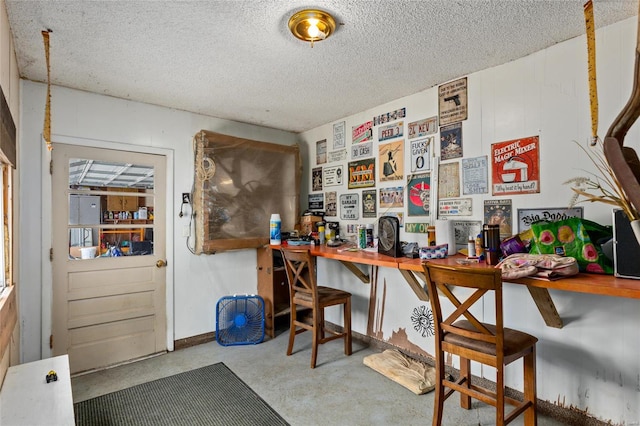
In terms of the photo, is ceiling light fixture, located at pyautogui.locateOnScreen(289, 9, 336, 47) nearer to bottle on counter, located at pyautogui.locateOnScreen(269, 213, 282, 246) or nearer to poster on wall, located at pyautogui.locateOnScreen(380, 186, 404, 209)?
poster on wall, located at pyautogui.locateOnScreen(380, 186, 404, 209)

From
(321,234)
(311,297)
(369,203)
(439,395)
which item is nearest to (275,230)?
(321,234)

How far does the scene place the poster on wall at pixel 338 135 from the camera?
368 cm

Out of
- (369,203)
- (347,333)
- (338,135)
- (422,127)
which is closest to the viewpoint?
(422,127)

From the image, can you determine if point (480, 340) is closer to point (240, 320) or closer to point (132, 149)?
point (240, 320)

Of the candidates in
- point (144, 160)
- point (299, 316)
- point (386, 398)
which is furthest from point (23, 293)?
point (386, 398)

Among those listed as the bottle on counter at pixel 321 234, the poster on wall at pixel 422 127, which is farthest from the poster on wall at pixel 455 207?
the bottle on counter at pixel 321 234

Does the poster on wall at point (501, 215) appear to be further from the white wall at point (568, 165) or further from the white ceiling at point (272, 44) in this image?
the white ceiling at point (272, 44)

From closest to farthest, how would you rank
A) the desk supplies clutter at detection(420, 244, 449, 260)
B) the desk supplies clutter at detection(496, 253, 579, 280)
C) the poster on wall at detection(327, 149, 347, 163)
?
1. the desk supplies clutter at detection(496, 253, 579, 280)
2. the desk supplies clutter at detection(420, 244, 449, 260)
3. the poster on wall at detection(327, 149, 347, 163)

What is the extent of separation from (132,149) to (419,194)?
2.58m

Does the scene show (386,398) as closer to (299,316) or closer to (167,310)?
(299,316)

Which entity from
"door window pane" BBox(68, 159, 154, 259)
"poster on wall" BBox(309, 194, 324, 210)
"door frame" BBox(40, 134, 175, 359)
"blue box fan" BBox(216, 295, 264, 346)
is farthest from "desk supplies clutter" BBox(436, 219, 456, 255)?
"door window pane" BBox(68, 159, 154, 259)

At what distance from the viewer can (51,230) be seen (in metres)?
2.73

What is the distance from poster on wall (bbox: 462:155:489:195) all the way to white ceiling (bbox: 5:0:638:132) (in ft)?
2.19

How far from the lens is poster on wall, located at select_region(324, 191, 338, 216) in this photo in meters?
3.78
